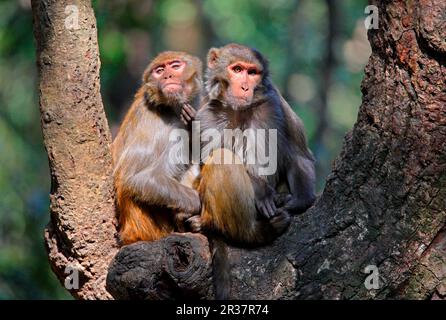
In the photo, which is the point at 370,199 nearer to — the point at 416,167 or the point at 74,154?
the point at 416,167

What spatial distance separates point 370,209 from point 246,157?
→ 1340 millimetres

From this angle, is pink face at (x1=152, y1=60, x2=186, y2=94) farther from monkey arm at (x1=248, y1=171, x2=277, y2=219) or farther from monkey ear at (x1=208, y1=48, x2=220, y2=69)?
monkey arm at (x1=248, y1=171, x2=277, y2=219)

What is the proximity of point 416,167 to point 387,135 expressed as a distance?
283 millimetres

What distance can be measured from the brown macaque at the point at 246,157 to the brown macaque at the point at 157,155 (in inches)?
10.4

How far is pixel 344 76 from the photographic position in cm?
1883

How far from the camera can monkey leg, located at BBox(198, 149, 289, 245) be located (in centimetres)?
522

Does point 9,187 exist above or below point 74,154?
below

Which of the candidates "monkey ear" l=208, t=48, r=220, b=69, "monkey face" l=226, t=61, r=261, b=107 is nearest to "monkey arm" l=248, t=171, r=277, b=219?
"monkey face" l=226, t=61, r=261, b=107

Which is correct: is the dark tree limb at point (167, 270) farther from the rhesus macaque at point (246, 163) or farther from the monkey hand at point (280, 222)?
the monkey hand at point (280, 222)

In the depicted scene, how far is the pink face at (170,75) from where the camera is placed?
6161mm

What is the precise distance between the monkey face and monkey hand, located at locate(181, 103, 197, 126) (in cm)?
43

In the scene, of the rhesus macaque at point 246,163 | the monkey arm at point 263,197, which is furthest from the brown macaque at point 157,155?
the monkey arm at point 263,197
